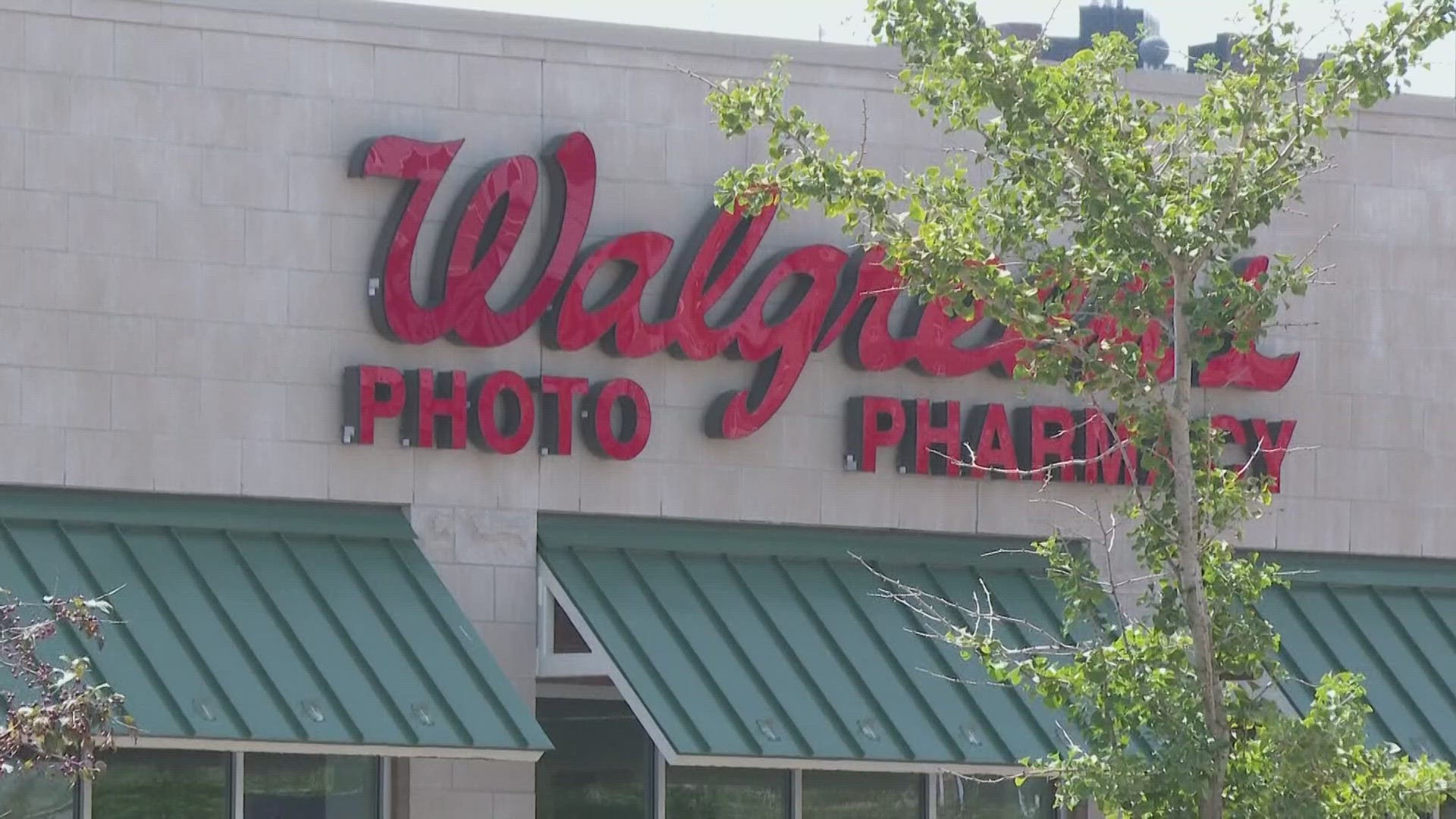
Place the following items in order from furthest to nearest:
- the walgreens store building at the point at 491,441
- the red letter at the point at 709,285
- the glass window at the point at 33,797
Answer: the red letter at the point at 709,285
the walgreens store building at the point at 491,441
the glass window at the point at 33,797

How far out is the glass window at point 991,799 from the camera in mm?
25438

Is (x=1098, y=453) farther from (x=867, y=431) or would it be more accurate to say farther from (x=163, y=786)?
(x=163, y=786)

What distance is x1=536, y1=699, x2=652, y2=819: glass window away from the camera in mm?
24500

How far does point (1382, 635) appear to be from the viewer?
26797 mm

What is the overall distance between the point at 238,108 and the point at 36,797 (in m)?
5.66

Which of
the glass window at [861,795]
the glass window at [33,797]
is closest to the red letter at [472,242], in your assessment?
the glass window at [33,797]

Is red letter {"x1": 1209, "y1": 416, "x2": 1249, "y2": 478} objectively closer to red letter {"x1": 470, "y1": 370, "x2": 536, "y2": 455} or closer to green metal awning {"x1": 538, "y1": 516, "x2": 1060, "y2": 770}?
green metal awning {"x1": 538, "y1": 516, "x2": 1060, "y2": 770}

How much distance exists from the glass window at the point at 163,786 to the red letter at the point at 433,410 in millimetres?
3041

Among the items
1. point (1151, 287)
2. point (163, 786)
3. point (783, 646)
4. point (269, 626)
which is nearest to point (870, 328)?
point (783, 646)

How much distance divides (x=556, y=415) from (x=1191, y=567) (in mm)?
8998

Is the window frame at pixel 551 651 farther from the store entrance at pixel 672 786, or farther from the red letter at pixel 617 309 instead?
the red letter at pixel 617 309

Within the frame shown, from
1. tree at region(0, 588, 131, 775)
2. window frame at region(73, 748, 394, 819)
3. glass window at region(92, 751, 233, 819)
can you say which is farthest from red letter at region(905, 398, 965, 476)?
tree at region(0, 588, 131, 775)

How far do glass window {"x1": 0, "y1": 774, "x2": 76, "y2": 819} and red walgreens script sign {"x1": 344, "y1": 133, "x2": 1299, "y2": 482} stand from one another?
3638 mm

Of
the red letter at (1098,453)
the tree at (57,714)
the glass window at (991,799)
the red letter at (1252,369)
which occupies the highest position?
the red letter at (1252,369)
